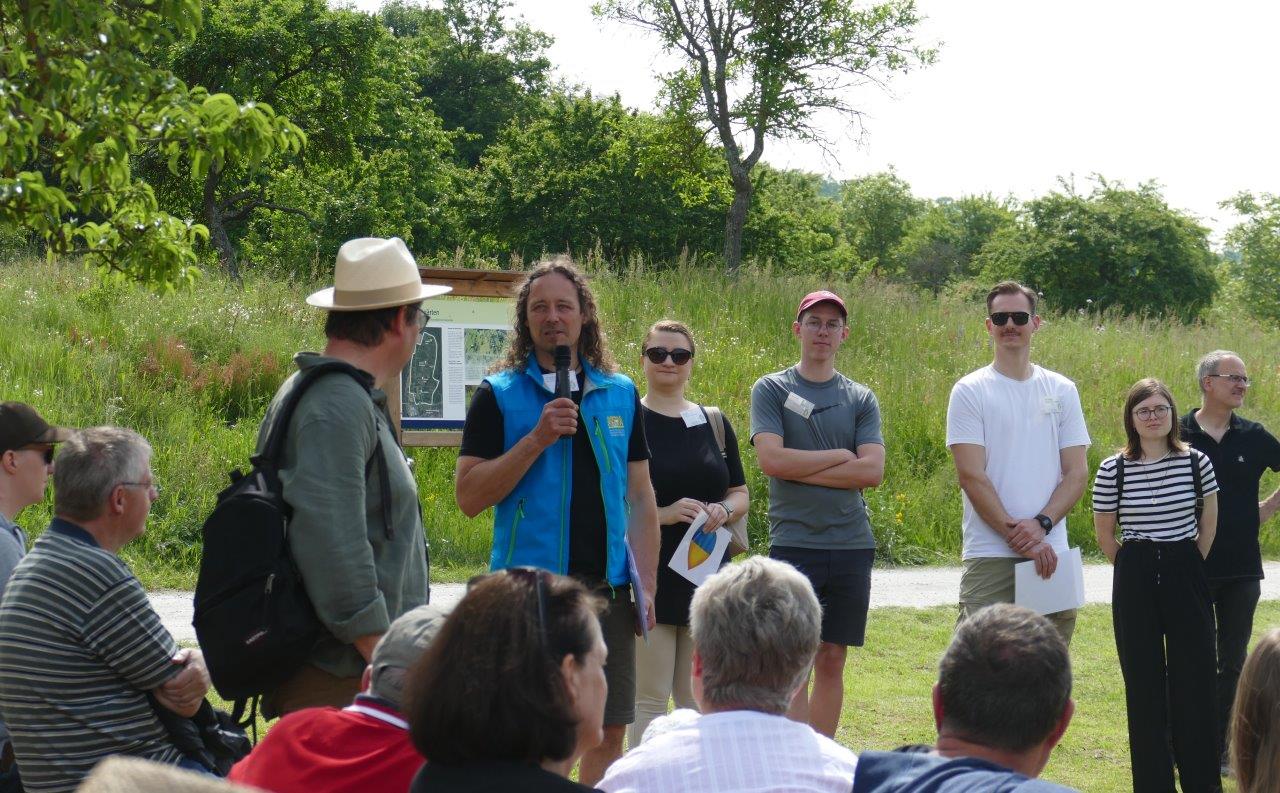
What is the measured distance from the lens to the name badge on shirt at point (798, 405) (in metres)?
6.26

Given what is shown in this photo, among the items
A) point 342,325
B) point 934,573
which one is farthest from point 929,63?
point 342,325

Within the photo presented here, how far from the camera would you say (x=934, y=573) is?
40.7 feet

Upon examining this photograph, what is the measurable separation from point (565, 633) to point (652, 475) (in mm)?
3532

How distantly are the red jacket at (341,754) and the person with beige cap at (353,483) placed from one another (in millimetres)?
696

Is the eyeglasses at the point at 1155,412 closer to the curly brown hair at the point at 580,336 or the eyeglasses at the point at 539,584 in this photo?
the curly brown hair at the point at 580,336

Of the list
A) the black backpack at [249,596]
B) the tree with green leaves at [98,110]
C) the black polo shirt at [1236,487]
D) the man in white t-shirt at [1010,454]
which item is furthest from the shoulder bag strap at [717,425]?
the black backpack at [249,596]

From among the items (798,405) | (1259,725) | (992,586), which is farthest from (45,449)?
(992,586)

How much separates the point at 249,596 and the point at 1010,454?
13.1 feet

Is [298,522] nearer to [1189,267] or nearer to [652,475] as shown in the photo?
[652,475]

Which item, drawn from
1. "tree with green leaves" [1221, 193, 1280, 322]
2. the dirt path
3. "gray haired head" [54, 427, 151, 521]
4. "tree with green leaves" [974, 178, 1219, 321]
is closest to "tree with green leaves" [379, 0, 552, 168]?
"tree with green leaves" [974, 178, 1219, 321]

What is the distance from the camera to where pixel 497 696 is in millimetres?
2256

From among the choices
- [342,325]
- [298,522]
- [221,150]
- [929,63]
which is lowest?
[298,522]

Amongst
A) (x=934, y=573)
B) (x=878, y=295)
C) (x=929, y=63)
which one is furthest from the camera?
(x=929, y=63)

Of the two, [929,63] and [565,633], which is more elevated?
[929,63]
